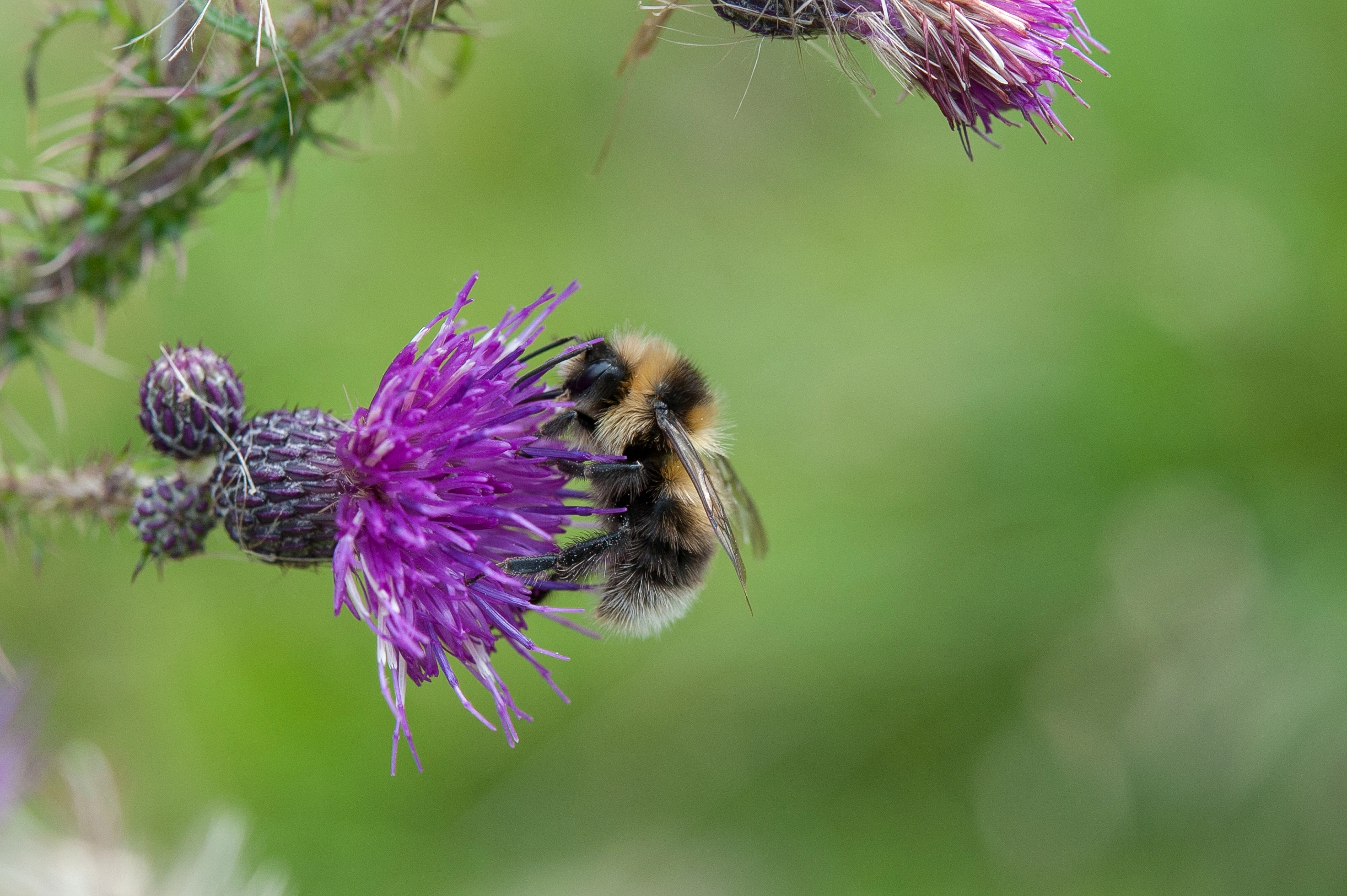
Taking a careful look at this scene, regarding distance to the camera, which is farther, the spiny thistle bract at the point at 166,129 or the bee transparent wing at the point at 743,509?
the bee transparent wing at the point at 743,509

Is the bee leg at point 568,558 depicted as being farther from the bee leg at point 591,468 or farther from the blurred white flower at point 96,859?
the blurred white flower at point 96,859

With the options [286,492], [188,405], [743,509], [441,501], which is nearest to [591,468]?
[441,501]

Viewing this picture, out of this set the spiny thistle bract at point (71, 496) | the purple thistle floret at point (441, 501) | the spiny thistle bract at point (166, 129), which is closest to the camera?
the purple thistle floret at point (441, 501)

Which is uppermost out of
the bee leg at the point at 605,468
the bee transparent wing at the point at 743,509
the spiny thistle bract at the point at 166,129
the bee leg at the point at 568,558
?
the spiny thistle bract at the point at 166,129

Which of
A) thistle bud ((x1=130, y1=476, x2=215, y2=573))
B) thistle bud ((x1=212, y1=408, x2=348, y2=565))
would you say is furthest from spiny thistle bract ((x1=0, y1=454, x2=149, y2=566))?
thistle bud ((x1=212, y1=408, x2=348, y2=565))

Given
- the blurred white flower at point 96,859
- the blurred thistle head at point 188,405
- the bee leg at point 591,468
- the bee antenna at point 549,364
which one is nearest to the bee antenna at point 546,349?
the bee antenna at point 549,364

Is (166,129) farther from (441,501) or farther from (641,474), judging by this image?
(641,474)
